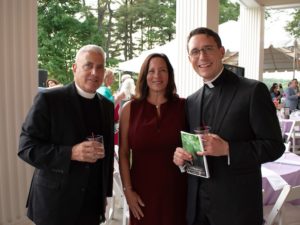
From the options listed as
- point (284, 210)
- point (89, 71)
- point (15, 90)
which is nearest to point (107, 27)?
point (15, 90)

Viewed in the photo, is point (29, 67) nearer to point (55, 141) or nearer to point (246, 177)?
point (55, 141)

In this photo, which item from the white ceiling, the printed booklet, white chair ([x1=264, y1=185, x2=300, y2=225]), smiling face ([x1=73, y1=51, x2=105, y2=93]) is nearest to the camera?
the printed booklet

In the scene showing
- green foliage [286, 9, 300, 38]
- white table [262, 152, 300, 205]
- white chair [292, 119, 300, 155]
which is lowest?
white chair [292, 119, 300, 155]

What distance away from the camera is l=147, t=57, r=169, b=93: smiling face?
2.37 meters

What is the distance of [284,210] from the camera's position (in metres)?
2.70

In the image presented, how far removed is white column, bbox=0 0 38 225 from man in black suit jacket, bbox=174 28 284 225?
1.41 m

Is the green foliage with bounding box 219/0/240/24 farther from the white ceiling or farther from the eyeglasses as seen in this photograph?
the eyeglasses

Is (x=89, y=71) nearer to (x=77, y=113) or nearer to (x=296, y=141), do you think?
(x=77, y=113)

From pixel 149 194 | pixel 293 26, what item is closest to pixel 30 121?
pixel 149 194

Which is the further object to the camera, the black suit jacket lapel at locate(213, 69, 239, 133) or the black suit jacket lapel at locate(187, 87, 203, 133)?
the black suit jacket lapel at locate(187, 87, 203, 133)

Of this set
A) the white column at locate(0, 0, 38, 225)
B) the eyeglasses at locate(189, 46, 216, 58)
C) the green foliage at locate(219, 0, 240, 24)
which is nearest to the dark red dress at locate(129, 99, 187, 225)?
the eyeglasses at locate(189, 46, 216, 58)

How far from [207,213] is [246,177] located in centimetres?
32

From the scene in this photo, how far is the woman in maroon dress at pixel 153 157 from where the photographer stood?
7.46 feet

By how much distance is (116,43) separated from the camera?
23.9 meters
